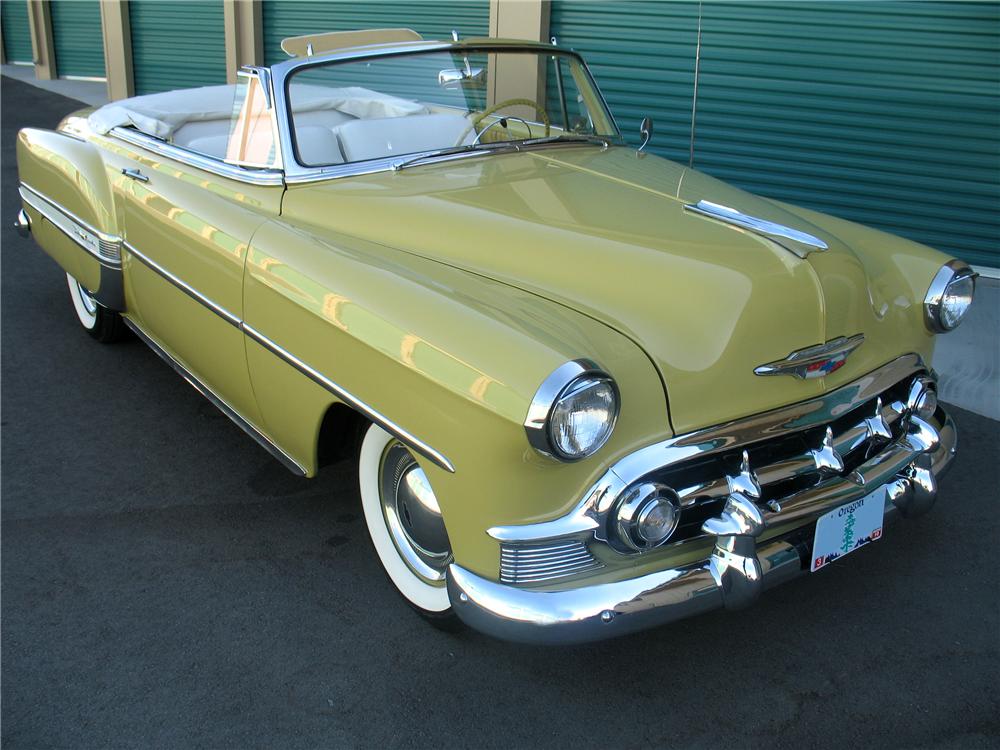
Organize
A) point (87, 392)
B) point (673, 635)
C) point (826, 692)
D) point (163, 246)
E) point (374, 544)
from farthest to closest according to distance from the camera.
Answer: point (87, 392)
point (163, 246)
point (374, 544)
point (673, 635)
point (826, 692)

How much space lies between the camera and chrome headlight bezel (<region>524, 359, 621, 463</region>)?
1797 millimetres

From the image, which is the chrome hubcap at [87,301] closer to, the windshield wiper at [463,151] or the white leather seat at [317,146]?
the white leather seat at [317,146]

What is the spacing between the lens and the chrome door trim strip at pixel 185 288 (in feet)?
9.19

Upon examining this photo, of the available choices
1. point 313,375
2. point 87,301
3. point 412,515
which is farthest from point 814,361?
point 87,301

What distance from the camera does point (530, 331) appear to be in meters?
1.97

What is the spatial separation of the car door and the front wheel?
0.53 metres

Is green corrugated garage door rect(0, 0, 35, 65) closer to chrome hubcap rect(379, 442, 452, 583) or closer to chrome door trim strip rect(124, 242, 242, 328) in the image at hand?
chrome door trim strip rect(124, 242, 242, 328)

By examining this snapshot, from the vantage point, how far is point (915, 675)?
7.61 feet

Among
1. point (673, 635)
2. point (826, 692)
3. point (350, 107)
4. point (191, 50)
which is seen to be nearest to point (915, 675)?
point (826, 692)

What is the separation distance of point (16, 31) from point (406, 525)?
1620cm

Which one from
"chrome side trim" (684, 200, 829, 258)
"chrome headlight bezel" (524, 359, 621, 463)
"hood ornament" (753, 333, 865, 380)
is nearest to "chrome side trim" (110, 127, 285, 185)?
"chrome side trim" (684, 200, 829, 258)

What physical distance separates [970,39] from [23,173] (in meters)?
5.25

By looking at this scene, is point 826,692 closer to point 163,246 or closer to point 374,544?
point 374,544

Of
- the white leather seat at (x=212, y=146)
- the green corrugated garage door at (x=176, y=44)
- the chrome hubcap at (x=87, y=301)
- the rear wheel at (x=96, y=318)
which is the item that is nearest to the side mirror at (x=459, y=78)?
the white leather seat at (x=212, y=146)
